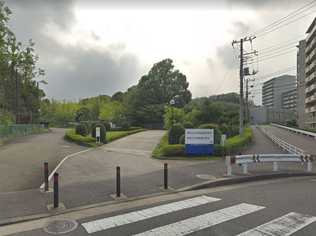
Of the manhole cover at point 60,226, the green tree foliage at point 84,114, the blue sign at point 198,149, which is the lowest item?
the manhole cover at point 60,226

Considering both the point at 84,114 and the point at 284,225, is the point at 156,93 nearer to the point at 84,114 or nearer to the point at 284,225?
the point at 84,114

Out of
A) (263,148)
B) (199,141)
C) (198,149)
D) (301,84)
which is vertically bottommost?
(263,148)

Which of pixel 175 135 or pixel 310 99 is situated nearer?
pixel 175 135

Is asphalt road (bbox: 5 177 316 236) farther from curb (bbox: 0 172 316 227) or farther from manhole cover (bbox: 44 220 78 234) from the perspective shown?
curb (bbox: 0 172 316 227)

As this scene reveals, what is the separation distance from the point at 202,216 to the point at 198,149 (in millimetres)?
11507

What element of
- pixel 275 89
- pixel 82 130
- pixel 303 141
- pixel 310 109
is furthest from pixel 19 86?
pixel 275 89

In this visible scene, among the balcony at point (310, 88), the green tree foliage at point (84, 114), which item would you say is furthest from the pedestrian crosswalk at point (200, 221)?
the green tree foliage at point (84, 114)

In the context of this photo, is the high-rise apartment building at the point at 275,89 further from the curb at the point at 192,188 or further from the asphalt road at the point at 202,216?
the asphalt road at the point at 202,216

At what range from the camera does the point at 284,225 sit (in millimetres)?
6000

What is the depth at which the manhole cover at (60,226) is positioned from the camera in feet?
18.9

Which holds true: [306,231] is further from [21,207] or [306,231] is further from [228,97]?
[228,97]

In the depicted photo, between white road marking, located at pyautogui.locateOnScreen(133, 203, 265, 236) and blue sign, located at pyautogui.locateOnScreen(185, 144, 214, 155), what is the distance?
34.2 ft

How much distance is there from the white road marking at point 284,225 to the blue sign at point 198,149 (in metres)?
11.3

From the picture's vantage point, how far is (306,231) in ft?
18.4
